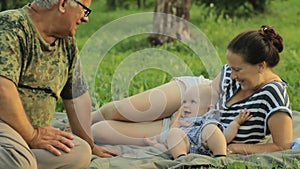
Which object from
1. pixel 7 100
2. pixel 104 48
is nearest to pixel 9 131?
pixel 7 100

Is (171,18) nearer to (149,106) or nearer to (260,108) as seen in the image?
(149,106)

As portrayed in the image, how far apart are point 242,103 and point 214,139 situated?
40 centimetres

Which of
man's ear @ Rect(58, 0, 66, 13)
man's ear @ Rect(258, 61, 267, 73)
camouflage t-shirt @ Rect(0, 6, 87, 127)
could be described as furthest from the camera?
man's ear @ Rect(258, 61, 267, 73)

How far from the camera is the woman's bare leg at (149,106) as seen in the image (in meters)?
5.70

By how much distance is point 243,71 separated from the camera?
17.1 feet

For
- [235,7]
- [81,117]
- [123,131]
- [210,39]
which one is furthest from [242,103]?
[235,7]

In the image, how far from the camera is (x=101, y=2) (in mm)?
17188

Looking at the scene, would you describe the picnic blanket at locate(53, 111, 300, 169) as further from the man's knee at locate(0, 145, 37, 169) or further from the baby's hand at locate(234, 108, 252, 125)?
the man's knee at locate(0, 145, 37, 169)

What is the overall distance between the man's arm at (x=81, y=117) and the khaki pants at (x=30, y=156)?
45 cm

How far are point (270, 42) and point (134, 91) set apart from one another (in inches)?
99.2

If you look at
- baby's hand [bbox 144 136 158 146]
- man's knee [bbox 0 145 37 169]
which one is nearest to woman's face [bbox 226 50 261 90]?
baby's hand [bbox 144 136 158 146]

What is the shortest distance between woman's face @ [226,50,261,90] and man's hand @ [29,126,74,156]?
4.29ft

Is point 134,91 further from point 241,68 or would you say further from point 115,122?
point 241,68

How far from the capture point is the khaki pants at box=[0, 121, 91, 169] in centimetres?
421
